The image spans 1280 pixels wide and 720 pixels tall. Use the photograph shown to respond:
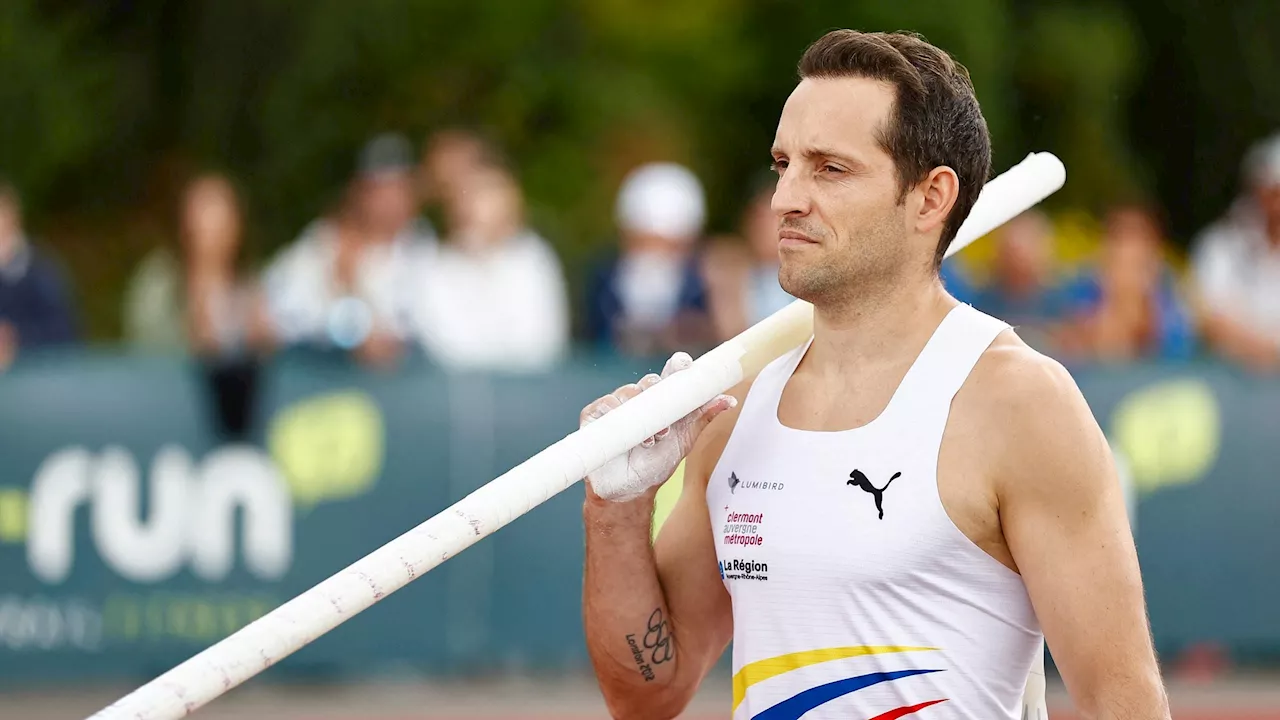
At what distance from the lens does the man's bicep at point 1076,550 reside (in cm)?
356

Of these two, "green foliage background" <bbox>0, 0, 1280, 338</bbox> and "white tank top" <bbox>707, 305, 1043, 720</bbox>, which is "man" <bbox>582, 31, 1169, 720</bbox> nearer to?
"white tank top" <bbox>707, 305, 1043, 720</bbox>

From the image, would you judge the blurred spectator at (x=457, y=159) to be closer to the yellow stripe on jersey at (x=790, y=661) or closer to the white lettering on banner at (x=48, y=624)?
the white lettering on banner at (x=48, y=624)

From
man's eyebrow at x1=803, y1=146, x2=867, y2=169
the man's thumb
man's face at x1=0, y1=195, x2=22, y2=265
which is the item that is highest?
man's face at x1=0, y1=195, x2=22, y2=265

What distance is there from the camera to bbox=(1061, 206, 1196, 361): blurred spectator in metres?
11.0

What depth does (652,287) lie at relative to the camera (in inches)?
410

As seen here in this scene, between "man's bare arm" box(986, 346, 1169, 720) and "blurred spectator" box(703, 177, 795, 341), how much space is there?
21.2 feet

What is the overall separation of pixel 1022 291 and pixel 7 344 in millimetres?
5739

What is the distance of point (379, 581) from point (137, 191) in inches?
787

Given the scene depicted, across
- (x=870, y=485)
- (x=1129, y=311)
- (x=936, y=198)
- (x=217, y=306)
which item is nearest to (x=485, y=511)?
(x=870, y=485)

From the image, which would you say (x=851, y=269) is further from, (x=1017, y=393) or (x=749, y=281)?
(x=749, y=281)

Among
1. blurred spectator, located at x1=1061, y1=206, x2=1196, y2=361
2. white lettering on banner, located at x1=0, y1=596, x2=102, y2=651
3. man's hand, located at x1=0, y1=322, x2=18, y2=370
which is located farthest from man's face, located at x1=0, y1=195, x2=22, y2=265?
blurred spectator, located at x1=1061, y1=206, x2=1196, y2=361

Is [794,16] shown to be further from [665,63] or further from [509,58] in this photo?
[509,58]

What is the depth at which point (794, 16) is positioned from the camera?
25.0 metres

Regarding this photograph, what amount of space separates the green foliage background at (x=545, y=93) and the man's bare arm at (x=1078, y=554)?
688 inches
